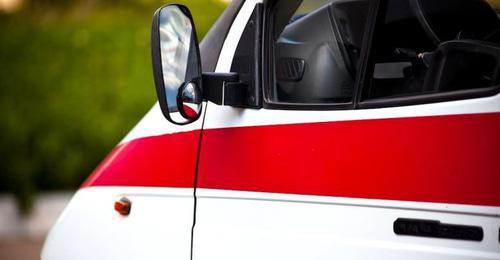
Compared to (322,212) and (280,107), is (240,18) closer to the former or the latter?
(280,107)

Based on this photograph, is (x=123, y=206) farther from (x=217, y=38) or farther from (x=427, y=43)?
(x=427, y=43)

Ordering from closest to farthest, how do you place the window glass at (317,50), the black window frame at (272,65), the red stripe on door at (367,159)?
the red stripe on door at (367,159) < the black window frame at (272,65) < the window glass at (317,50)

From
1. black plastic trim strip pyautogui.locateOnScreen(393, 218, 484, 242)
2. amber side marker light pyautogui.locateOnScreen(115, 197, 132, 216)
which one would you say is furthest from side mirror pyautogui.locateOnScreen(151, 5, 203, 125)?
black plastic trim strip pyautogui.locateOnScreen(393, 218, 484, 242)

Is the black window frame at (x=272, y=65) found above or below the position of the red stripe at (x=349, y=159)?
above

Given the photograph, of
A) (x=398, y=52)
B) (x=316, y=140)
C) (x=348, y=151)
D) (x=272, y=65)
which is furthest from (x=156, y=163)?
(x=398, y=52)

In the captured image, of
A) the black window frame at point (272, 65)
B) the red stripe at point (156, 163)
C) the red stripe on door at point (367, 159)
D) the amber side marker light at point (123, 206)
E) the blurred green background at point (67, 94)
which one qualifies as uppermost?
the black window frame at point (272, 65)

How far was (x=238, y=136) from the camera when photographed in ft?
9.25

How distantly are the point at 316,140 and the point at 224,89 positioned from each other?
1.29 ft

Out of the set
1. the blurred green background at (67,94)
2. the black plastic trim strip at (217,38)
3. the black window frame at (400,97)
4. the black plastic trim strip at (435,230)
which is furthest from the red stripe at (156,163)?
the blurred green background at (67,94)

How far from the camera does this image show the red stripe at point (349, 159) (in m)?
2.29

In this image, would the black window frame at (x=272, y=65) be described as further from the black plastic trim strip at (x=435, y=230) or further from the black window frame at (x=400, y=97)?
the black plastic trim strip at (x=435, y=230)

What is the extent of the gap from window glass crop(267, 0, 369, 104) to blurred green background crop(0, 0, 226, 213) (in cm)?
610

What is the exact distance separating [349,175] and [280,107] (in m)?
0.38

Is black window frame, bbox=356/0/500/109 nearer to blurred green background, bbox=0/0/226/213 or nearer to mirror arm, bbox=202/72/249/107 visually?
mirror arm, bbox=202/72/249/107
